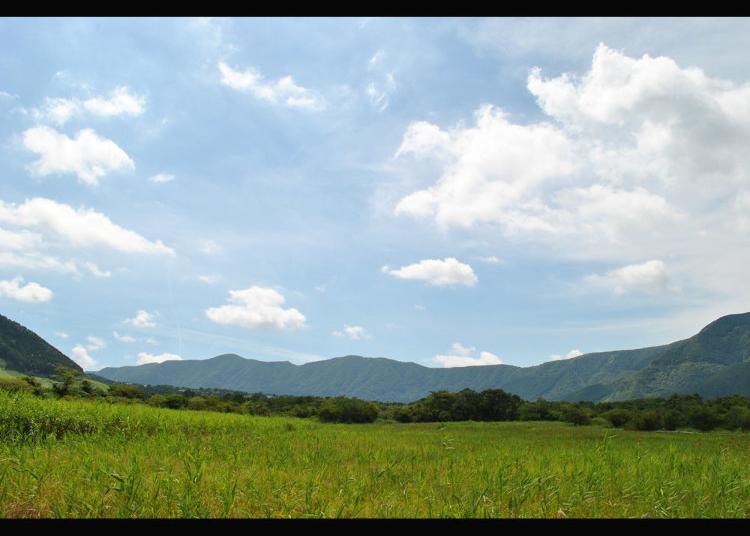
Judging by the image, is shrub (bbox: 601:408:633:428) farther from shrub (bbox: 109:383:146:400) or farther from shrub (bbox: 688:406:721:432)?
shrub (bbox: 109:383:146:400)

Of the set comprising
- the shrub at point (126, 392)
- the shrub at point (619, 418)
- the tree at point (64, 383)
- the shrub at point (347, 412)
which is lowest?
the shrub at point (347, 412)

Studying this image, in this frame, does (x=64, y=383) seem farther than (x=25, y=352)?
No

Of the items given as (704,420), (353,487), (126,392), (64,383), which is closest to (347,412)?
(126,392)

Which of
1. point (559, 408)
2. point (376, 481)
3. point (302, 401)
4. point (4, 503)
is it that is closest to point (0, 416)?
point (4, 503)

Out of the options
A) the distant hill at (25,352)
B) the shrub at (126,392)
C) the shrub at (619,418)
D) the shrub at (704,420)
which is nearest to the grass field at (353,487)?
the shrub at (126,392)

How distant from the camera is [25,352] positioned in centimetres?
16025

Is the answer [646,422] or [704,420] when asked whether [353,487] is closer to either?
[646,422]

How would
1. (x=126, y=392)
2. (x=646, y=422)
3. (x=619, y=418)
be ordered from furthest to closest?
1. (x=619, y=418)
2. (x=646, y=422)
3. (x=126, y=392)

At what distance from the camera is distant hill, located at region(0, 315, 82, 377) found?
148 metres

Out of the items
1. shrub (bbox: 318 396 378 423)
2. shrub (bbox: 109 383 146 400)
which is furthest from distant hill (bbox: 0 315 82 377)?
shrub (bbox: 109 383 146 400)

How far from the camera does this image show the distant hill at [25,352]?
484ft

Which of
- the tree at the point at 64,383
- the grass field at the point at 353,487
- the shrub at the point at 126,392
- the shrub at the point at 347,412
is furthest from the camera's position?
the shrub at the point at 347,412

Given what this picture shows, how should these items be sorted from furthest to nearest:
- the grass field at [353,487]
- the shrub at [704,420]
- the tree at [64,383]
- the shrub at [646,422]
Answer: the shrub at [704,420], the shrub at [646,422], the tree at [64,383], the grass field at [353,487]

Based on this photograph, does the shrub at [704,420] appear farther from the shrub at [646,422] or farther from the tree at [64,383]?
the tree at [64,383]
